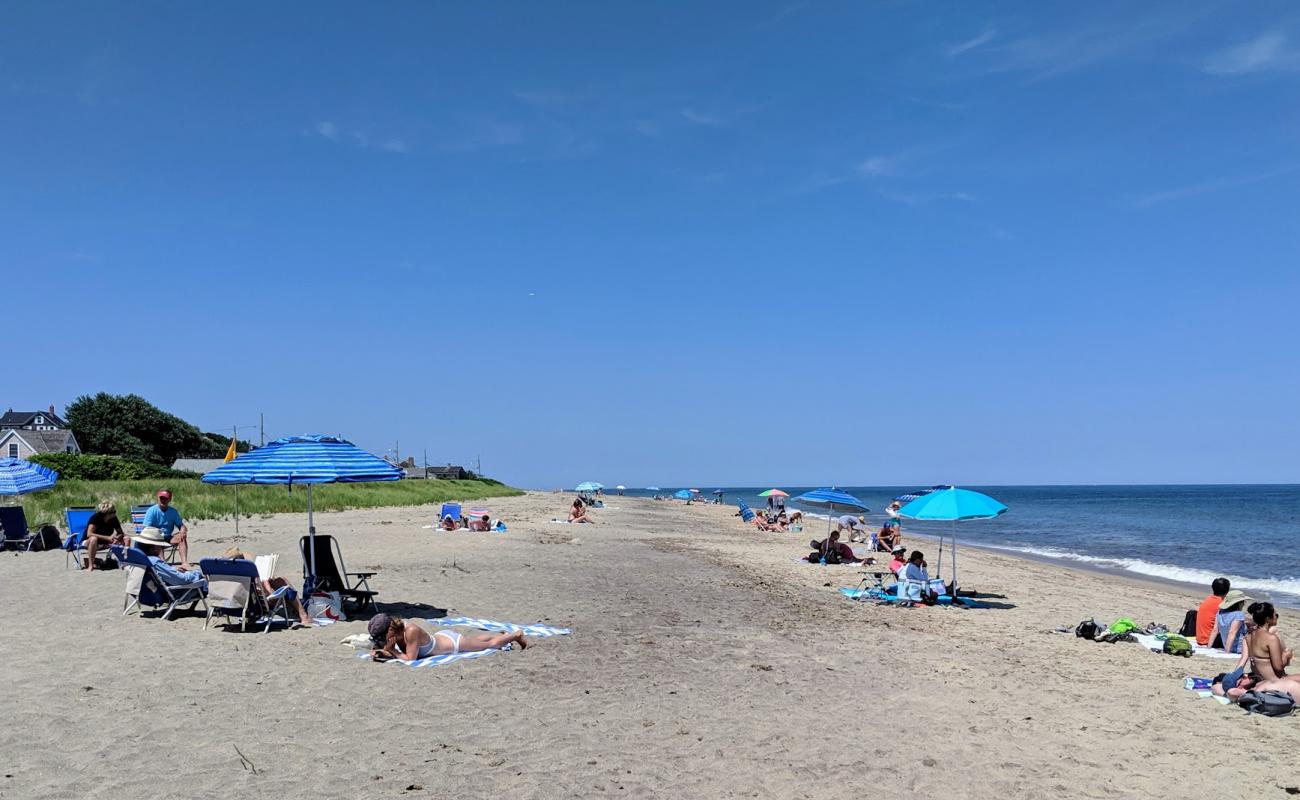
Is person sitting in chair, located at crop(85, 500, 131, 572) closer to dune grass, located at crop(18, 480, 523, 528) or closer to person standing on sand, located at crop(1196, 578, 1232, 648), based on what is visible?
dune grass, located at crop(18, 480, 523, 528)

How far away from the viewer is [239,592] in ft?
30.6

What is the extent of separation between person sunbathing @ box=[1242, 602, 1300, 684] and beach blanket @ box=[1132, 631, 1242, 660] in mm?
2100

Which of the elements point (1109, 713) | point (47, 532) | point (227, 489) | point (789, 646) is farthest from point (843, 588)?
point (227, 489)

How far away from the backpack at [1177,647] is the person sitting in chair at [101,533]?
1431 centimetres

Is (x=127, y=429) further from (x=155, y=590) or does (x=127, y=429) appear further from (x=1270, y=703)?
(x=1270, y=703)

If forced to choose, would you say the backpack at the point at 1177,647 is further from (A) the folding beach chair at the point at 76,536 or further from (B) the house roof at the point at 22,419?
(B) the house roof at the point at 22,419

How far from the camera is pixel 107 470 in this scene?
150ft

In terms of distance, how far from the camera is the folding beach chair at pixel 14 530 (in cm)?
1709

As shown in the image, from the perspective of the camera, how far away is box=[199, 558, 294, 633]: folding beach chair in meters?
9.29

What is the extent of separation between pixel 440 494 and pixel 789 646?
48104 mm

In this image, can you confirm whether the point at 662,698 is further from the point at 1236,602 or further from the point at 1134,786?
the point at 1236,602

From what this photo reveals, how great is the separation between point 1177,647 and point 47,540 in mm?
18790

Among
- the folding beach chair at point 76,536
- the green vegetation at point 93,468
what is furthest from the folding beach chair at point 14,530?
the green vegetation at point 93,468

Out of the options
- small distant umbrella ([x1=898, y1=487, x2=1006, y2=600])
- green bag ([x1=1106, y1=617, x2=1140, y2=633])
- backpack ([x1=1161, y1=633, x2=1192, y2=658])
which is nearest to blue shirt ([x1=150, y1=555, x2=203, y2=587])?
small distant umbrella ([x1=898, y1=487, x2=1006, y2=600])
